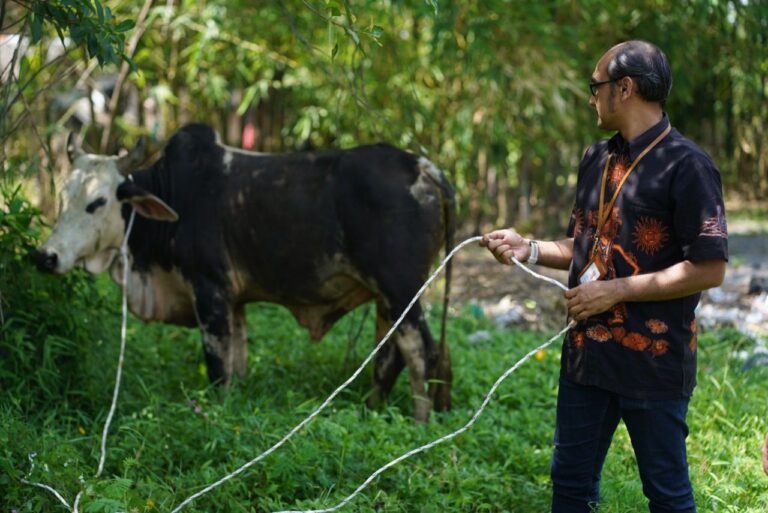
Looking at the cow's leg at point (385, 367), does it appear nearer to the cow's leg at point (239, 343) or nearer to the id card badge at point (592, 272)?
the cow's leg at point (239, 343)

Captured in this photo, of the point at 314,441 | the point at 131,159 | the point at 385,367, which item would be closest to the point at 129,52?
the point at 131,159

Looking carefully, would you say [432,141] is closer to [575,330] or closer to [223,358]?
[223,358]

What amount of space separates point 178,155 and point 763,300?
3871mm

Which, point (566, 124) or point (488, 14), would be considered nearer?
point (488, 14)

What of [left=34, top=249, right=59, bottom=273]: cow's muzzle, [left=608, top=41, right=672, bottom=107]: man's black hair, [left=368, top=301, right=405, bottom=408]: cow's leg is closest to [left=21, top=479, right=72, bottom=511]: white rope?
[left=34, top=249, right=59, bottom=273]: cow's muzzle

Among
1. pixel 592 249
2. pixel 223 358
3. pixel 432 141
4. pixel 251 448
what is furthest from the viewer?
pixel 432 141

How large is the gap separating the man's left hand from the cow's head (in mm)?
2320

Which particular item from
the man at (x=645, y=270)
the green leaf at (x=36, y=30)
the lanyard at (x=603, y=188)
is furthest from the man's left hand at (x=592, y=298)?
the green leaf at (x=36, y=30)

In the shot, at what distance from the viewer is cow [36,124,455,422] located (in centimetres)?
414

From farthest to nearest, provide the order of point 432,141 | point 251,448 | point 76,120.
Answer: point 76,120 → point 432,141 → point 251,448

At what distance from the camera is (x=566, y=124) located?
7730 mm

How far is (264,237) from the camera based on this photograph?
4.36 meters

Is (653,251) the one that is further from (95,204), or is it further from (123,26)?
(95,204)

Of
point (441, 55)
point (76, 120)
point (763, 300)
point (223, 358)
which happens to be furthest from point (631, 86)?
point (76, 120)
